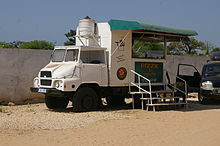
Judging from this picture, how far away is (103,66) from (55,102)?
7.16 ft

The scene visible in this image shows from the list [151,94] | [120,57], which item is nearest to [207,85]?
[151,94]

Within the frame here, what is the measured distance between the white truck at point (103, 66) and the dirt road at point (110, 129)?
1.04 m

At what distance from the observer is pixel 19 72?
558 inches

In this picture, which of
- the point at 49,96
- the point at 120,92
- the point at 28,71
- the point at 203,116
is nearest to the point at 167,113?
the point at 203,116

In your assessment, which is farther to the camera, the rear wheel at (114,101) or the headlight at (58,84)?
the rear wheel at (114,101)

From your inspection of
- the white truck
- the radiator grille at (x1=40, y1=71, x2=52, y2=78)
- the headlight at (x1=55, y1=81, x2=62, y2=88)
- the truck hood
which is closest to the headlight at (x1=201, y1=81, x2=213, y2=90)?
the white truck

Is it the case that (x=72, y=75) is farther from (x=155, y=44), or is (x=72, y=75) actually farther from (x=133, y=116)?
(x=155, y=44)

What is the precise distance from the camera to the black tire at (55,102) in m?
12.4

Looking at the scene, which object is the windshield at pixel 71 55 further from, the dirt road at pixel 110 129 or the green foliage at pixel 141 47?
the green foliage at pixel 141 47

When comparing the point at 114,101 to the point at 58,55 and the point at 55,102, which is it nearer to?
the point at 55,102

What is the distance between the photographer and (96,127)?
8609 mm

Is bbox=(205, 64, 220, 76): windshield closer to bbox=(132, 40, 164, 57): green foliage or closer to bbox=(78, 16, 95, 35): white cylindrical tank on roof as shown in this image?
bbox=(132, 40, 164, 57): green foliage

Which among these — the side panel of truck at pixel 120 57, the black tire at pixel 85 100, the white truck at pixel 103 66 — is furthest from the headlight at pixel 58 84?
the side panel of truck at pixel 120 57

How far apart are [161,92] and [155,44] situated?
278 cm
